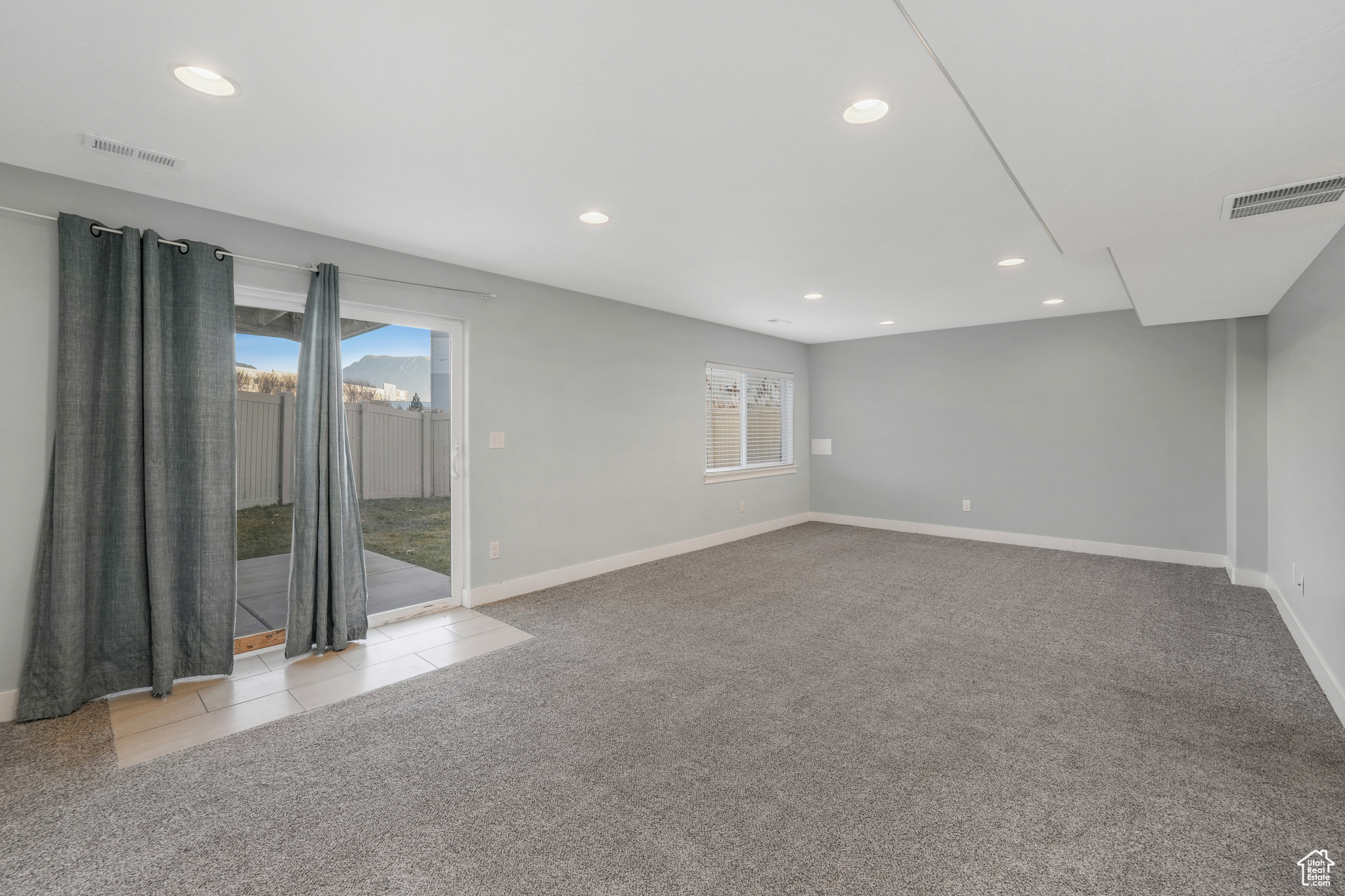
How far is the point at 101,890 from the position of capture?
5.21 feet

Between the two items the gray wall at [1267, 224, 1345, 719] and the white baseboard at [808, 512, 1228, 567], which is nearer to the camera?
the gray wall at [1267, 224, 1345, 719]

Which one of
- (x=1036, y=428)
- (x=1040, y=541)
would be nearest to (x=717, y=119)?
(x=1036, y=428)

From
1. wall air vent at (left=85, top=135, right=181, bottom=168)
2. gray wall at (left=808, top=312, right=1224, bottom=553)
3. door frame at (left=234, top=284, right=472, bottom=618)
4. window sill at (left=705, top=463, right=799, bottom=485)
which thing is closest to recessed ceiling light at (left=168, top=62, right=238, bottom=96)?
wall air vent at (left=85, top=135, right=181, bottom=168)

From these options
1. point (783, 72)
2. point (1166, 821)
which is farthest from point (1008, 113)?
point (1166, 821)

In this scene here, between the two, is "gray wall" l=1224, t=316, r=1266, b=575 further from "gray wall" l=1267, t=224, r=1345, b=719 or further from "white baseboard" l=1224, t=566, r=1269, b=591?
"gray wall" l=1267, t=224, r=1345, b=719

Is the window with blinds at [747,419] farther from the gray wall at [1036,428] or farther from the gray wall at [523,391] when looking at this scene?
the gray wall at [1036,428]

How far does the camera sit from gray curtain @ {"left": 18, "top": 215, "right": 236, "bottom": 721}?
99.5 inches

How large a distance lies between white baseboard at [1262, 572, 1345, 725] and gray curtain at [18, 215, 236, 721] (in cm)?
516

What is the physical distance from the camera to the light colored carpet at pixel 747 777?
5.40ft

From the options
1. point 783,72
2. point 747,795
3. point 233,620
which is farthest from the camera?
point 233,620

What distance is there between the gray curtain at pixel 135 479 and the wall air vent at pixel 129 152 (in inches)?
18.0

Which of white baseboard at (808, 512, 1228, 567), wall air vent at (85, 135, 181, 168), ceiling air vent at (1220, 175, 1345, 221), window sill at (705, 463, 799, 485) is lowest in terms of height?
white baseboard at (808, 512, 1228, 567)

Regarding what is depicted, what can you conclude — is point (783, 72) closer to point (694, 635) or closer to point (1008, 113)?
point (1008, 113)

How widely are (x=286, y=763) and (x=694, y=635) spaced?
6.76ft
